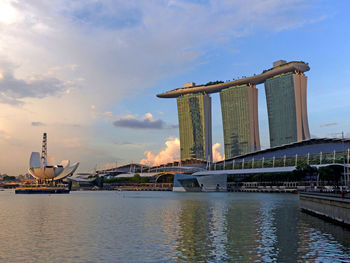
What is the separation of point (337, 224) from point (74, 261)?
30.1 m

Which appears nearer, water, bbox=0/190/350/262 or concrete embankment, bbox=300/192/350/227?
water, bbox=0/190/350/262

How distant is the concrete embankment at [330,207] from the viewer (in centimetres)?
4081

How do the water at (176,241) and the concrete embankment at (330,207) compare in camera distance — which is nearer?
the water at (176,241)

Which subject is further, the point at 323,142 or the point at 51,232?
the point at 323,142

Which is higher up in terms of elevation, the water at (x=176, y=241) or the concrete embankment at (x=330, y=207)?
the concrete embankment at (x=330, y=207)

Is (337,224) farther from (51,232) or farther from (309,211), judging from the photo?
(51,232)

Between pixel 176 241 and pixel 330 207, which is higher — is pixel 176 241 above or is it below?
below

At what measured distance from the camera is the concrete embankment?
134 feet

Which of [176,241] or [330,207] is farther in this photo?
[330,207]

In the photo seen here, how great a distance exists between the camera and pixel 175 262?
2580 centimetres

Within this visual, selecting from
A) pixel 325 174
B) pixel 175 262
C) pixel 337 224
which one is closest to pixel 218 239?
pixel 175 262

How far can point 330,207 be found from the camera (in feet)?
154

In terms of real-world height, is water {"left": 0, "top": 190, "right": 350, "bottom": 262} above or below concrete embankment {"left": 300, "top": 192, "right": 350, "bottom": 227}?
below

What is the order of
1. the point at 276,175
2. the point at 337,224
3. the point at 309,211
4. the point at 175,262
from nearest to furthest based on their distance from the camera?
the point at 175,262, the point at 337,224, the point at 309,211, the point at 276,175
